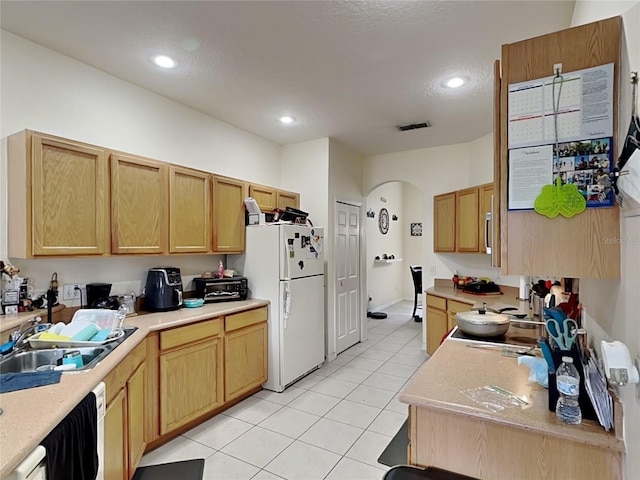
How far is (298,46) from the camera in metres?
2.32

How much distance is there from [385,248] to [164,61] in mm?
6055

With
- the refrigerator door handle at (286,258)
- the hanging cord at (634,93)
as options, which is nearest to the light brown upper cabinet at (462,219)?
the refrigerator door handle at (286,258)

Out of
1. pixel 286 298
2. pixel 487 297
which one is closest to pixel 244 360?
pixel 286 298

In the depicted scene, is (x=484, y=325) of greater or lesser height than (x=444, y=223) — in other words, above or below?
below

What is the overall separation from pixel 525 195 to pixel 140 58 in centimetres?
263

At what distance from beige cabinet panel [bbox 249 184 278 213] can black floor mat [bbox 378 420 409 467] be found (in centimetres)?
254

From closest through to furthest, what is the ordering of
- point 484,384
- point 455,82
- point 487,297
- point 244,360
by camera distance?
point 484,384 → point 455,82 → point 244,360 → point 487,297

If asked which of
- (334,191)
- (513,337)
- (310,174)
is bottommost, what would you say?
(513,337)

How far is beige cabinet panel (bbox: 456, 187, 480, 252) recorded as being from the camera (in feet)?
13.0

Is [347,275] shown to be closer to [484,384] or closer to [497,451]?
[484,384]

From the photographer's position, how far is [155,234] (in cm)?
272

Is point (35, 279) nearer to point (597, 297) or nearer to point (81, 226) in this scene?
point (81, 226)

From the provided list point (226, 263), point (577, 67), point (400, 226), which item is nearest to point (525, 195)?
point (577, 67)

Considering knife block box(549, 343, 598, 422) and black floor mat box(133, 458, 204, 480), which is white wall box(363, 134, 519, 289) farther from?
black floor mat box(133, 458, 204, 480)
